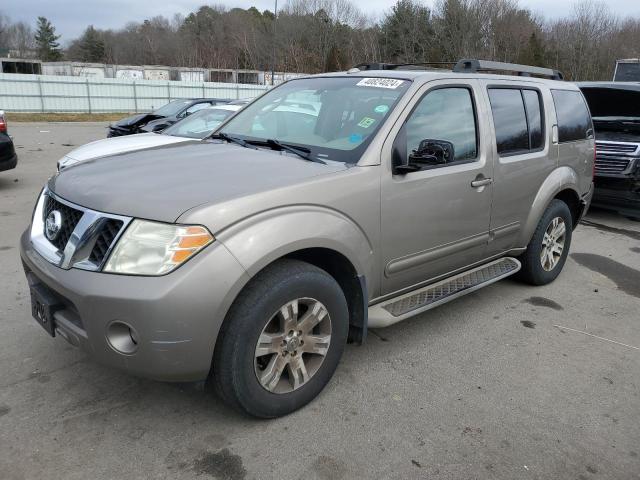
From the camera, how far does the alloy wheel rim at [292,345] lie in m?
2.77

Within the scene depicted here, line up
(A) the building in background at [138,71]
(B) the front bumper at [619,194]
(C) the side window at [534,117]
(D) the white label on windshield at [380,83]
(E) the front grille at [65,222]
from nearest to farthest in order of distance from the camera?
(E) the front grille at [65,222] < (D) the white label on windshield at [380,83] < (C) the side window at [534,117] < (B) the front bumper at [619,194] < (A) the building in background at [138,71]

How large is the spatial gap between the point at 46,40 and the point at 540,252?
109m

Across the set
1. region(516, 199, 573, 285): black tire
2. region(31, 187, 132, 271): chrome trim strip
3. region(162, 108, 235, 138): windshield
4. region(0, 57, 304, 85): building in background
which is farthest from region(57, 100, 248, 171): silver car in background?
region(0, 57, 304, 85): building in background

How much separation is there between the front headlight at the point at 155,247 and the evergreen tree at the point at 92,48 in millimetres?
103580

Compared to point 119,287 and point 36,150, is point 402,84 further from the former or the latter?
point 36,150

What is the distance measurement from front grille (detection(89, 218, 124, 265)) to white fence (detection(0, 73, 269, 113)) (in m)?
29.4

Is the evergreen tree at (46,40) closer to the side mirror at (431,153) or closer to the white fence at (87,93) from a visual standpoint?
the white fence at (87,93)

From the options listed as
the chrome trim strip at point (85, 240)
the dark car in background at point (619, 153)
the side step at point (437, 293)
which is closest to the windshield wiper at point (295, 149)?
the side step at point (437, 293)

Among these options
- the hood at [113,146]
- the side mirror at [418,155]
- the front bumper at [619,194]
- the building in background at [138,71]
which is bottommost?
the front bumper at [619,194]

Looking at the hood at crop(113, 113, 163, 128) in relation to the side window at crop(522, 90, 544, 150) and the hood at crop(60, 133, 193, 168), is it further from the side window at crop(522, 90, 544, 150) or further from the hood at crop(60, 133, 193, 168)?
the side window at crop(522, 90, 544, 150)

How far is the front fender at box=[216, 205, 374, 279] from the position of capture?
2539mm

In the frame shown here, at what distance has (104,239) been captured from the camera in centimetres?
252

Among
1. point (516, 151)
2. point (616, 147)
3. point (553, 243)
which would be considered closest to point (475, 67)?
point (516, 151)

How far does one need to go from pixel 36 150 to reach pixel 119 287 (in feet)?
44.5
